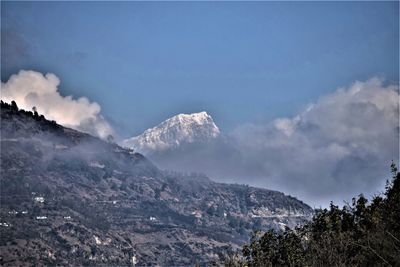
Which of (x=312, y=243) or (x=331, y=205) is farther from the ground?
(x=331, y=205)

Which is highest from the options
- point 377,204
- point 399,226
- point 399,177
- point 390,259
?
point 399,177

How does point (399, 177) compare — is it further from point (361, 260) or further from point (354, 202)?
point (361, 260)

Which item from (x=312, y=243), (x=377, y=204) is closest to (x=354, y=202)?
(x=377, y=204)

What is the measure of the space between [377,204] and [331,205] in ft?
110

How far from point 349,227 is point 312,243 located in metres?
35.9

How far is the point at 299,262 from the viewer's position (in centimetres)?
10869

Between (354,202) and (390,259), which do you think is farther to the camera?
(354,202)

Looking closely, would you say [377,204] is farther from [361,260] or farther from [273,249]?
[361,260]

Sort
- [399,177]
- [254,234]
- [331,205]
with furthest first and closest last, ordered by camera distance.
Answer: [331,205]
[254,234]
[399,177]

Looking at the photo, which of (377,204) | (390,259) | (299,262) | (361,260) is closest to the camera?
(390,259)

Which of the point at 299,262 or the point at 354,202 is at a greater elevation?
the point at 354,202

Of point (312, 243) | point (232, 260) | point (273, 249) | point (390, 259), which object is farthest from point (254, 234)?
point (390, 259)

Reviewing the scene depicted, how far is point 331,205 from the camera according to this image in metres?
151

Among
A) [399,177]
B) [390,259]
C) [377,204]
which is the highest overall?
[399,177]
